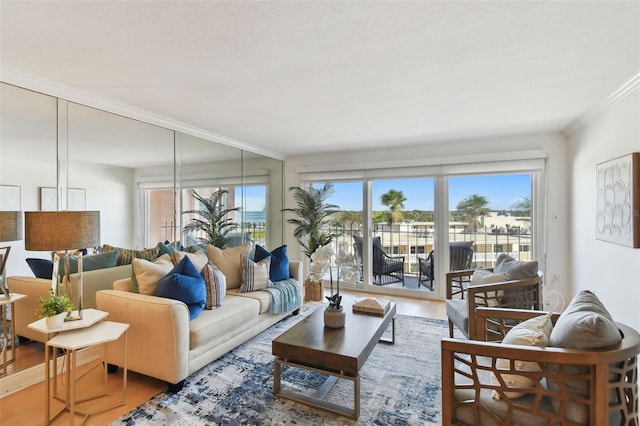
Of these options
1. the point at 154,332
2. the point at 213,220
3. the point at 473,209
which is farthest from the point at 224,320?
the point at 473,209

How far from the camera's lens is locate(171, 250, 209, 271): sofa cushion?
2.83 m

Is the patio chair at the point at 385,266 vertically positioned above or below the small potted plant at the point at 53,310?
below

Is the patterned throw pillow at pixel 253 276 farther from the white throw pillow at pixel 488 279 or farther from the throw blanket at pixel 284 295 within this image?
the white throw pillow at pixel 488 279

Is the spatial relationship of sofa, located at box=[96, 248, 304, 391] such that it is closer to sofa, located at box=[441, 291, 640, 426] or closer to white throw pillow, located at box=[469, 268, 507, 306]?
sofa, located at box=[441, 291, 640, 426]

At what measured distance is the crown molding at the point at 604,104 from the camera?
89.9 inches

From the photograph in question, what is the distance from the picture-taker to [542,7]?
147cm

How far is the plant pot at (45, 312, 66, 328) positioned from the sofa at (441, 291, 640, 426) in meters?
2.23

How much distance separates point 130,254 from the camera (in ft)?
9.98

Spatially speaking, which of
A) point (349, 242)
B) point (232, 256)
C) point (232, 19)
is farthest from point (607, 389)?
point (349, 242)

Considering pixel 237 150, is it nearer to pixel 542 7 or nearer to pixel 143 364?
pixel 143 364

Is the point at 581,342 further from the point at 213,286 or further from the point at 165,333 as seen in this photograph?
the point at 213,286

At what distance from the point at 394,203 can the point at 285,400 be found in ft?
11.1

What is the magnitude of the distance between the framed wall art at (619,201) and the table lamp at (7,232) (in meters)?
4.66

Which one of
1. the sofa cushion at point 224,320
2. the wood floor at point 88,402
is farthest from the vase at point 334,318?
the wood floor at point 88,402
